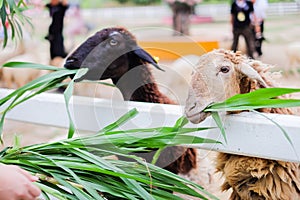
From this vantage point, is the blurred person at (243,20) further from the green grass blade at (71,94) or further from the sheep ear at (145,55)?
the green grass blade at (71,94)

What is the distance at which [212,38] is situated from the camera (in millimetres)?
6793

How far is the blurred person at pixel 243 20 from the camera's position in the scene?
5910mm

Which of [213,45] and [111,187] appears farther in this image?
[213,45]

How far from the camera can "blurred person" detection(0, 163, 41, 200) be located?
0.87 m

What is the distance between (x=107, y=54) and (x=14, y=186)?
2.44ft

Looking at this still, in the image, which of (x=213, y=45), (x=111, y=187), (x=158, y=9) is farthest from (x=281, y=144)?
(x=158, y=9)

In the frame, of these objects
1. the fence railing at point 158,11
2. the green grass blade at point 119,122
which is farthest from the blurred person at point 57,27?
the fence railing at point 158,11

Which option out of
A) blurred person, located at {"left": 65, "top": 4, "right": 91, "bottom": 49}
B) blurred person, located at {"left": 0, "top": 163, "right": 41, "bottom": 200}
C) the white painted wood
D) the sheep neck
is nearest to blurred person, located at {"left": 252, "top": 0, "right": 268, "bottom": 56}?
blurred person, located at {"left": 65, "top": 4, "right": 91, "bottom": 49}

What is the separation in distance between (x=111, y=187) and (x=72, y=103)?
0.53m

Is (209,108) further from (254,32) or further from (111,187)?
(254,32)

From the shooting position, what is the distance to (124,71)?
1640 mm

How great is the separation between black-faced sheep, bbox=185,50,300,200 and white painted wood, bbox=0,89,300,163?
7 centimetres

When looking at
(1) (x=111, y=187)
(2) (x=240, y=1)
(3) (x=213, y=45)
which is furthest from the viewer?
(2) (x=240, y=1)

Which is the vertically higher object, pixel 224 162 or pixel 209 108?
pixel 209 108
